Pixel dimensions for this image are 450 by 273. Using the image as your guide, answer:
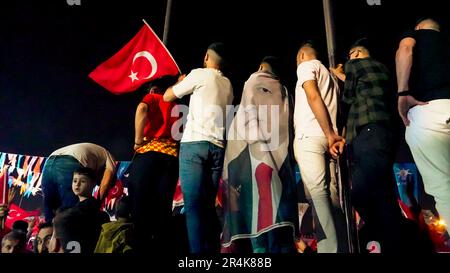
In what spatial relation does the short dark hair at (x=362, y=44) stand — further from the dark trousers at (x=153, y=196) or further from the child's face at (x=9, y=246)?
the child's face at (x=9, y=246)

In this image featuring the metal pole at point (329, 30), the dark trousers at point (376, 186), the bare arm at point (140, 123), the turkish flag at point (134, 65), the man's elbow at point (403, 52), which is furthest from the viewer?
the turkish flag at point (134, 65)

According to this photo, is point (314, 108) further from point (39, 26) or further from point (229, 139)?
point (39, 26)

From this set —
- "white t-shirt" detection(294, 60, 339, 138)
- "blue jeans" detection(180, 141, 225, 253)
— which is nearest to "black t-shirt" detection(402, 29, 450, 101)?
"white t-shirt" detection(294, 60, 339, 138)

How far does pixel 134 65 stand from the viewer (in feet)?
13.5

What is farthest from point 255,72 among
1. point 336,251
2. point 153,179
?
point 336,251

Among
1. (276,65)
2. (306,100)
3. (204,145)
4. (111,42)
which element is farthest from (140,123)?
(306,100)

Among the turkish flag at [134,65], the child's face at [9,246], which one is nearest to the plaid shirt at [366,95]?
→ the turkish flag at [134,65]

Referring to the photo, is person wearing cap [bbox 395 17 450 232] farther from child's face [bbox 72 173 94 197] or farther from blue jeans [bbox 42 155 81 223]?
blue jeans [bbox 42 155 81 223]

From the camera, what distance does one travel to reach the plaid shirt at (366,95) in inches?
140

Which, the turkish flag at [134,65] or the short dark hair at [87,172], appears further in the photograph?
the turkish flag at [134,65]

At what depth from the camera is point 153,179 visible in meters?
3.62

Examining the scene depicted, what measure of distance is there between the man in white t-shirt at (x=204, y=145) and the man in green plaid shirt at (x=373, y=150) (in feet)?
2.88
